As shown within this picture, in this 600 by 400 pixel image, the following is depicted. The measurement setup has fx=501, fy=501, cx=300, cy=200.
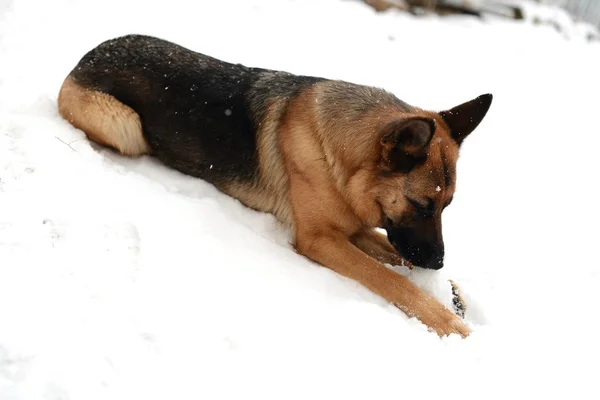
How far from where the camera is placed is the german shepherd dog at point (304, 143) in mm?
3320

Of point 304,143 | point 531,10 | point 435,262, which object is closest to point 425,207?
point 435,262

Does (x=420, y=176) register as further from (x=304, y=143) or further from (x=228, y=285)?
(x=228, y=285)

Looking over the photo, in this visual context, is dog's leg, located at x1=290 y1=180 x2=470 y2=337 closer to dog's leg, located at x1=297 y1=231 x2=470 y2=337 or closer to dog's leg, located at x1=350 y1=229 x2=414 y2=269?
dog's leg, located at x1=297 y1=231 x2=470 y2=337

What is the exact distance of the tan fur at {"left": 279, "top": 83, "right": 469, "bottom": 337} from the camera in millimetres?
3346

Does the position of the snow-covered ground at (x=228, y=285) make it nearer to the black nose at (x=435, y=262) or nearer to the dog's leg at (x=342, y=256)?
the dog's leg at (x=342, y=256)

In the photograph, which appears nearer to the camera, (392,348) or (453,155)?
(392,348)

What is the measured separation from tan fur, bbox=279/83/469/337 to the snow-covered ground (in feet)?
0.45

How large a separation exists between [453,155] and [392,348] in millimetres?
1349

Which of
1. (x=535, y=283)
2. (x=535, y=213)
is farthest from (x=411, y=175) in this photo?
(x=535, y=213)

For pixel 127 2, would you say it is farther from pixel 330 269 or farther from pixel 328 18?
pixel 330 269

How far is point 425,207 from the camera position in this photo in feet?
10.8

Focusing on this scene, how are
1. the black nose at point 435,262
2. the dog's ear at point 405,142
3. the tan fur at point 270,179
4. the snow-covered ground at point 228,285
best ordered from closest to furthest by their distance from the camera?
the snow-covered ground at point 228,285
the dog's ear at point 405,142
the black nose at point 435,262
the tan fur at point 270,179

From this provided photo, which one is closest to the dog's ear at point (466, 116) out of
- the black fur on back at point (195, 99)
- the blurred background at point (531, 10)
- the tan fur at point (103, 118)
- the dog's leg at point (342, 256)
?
the dog's leg at point (342, 256)

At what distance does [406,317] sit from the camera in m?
3.35
